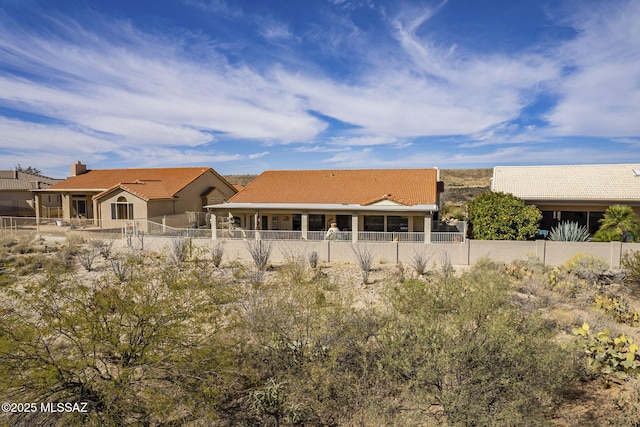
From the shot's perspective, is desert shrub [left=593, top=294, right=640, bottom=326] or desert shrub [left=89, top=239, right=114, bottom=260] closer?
desert shrub [left=593, top=294, right=640, bottom=326]

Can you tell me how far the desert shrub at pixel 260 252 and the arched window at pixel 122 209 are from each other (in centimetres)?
1349

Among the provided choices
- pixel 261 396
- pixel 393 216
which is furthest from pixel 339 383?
pixel 393 216

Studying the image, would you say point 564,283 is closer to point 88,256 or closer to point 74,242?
point 88,256

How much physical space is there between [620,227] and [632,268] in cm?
486

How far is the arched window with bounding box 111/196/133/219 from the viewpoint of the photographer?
1136 inches

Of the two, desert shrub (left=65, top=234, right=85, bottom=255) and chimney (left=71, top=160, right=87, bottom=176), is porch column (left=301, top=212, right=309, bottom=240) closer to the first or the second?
desert shrub (left=65, top=234, right=85, bottom=255)

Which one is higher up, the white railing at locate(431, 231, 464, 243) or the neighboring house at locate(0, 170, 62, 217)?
the neighboring house at locate(0, 170, 62, 217)

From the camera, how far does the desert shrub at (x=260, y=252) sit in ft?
62.1

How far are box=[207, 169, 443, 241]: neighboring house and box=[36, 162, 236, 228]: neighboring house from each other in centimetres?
474

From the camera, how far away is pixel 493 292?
8.24m

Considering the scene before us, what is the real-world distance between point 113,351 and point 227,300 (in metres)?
2.36

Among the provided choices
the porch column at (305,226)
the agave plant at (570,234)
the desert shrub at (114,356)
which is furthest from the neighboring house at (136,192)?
the agave plant at (570,234)

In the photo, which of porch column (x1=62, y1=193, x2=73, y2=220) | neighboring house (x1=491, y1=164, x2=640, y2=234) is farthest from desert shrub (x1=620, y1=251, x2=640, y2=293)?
porch column (x1=62, y1=193, x2=73, y2=220)

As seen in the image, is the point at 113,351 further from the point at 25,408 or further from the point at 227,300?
the point at 227,300
